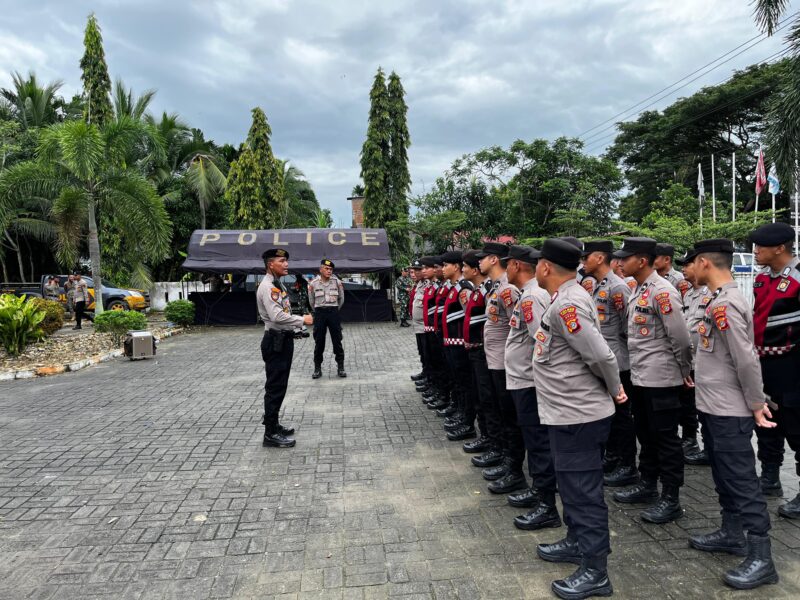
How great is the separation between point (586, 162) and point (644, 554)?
21812 millimetres

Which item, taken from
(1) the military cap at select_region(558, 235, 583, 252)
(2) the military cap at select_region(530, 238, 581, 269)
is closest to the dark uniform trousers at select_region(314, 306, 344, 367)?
(1) the military cap at select_region(558, 235, 583, 252)

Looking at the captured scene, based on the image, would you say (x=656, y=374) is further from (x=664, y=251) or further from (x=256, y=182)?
(x=256, y=182)

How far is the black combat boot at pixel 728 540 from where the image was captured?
3189 mm

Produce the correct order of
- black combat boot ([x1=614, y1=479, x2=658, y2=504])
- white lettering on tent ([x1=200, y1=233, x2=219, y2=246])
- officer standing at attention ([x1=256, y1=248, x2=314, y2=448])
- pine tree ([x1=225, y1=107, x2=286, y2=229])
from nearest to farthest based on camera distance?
black combat boot ([x1=614, y1=479, x2=658, y2=504]) < officer standing at attention ([x1=256, y1=248, x2=314, y2=448]) < white lettering on tent ([x1=200, y1=233, x2=219, y2=246]) < pine tree ([x1=225, y1=107, x2=286, y2=229])

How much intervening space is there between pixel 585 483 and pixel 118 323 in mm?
11712

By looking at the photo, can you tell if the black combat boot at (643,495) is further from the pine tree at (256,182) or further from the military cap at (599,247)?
the pine tree at (256,182)

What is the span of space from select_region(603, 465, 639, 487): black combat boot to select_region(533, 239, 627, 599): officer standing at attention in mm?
1401

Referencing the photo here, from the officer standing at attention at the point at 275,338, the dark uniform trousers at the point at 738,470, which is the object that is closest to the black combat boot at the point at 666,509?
the dark uniform trousers at the point at 738,470

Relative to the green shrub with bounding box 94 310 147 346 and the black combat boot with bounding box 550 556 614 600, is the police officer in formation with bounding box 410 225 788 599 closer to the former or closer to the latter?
the black combat boot with bounding box 550 556 614 600

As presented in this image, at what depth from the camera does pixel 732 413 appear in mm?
3047

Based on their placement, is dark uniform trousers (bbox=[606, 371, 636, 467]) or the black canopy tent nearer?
dark uniform trousers (bbox=[606, 371, 636, 467])

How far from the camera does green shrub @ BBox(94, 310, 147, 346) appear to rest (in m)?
12.1

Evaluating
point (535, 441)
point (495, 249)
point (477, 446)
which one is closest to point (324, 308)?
point (477, 446)

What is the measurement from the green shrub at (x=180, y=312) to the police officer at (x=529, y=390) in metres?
14.8
